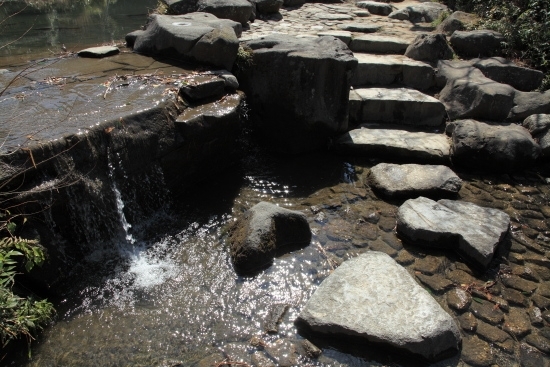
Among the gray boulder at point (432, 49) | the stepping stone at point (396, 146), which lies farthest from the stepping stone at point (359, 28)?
the stepping stone at point (396, 146)

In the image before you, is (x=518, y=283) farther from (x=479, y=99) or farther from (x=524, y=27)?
(x=524, y=27)

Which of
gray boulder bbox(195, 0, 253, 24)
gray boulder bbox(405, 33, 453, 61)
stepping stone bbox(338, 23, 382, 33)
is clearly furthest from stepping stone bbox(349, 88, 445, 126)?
gray boulder bbox(195, 0, 253, 24)

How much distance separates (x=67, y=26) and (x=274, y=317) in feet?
39.2

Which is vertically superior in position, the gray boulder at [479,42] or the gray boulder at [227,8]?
the gray boulder at [227,8]

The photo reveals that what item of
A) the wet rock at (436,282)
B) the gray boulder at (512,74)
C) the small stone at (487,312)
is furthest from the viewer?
the gray boulder at (512,74)

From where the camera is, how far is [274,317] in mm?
3621

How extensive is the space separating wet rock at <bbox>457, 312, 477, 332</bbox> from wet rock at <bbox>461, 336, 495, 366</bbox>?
10 cm

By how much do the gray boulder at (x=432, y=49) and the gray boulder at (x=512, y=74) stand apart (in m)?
0.67

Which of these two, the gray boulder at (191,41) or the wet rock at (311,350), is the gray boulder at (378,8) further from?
the wet rock at (311,350)

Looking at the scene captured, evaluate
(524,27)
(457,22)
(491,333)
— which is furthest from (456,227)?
(457,22)

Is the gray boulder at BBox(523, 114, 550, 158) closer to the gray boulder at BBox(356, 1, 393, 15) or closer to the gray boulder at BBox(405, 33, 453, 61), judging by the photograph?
the gray boulder at BBox(405, 33, 453, 61)

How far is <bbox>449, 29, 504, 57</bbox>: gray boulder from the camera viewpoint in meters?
7.95

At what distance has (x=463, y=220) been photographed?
471cm

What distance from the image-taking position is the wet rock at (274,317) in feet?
11.5
